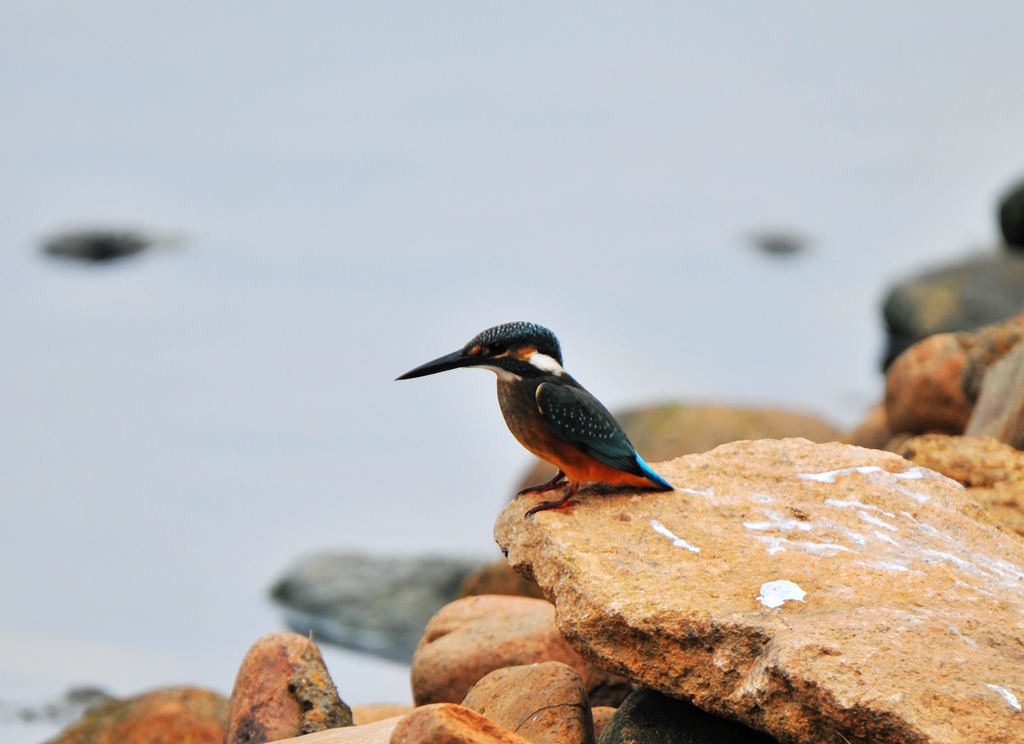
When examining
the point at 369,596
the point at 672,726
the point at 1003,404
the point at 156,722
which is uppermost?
the point at 1003,404

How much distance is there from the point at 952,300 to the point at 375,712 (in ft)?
28.4

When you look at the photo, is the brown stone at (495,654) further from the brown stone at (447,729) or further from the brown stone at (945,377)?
the brown stone at (945,377)

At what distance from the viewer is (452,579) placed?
9.25 metres

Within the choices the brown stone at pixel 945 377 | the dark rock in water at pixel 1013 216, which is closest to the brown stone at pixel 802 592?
the brown stone at pixel 945 377

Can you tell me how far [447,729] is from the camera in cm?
333

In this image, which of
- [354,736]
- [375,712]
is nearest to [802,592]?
[354,736]

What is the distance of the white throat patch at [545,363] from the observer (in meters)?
4.23

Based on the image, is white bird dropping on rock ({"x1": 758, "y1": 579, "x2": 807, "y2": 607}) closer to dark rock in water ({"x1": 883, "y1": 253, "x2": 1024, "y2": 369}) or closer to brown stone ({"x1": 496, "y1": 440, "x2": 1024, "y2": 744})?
brown stone ({"x1": 496, "y1": 440, "x2": 1024, "y2": 744})

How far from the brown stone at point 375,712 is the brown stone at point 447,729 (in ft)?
6.72

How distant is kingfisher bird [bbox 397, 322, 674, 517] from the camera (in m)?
4.10

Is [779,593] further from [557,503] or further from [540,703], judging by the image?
[540,703]

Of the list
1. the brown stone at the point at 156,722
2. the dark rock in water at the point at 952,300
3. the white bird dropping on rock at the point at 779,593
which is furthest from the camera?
the dark rock in water at the point at 952,300

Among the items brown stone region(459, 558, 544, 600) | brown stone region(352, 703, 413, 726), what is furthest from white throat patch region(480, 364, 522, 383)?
brown stone region(459, 558, 544, 600)

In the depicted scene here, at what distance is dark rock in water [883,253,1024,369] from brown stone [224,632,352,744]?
27.9 ft
